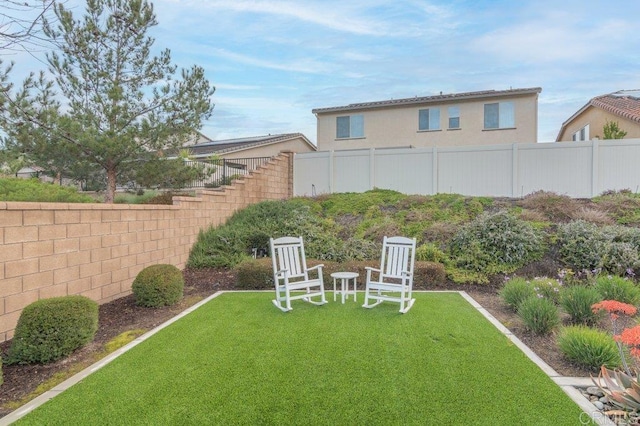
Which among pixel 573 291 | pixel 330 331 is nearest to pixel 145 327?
pixel 330 331

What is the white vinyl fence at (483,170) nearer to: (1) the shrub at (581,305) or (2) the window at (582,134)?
(1) the shrub at (581,305)

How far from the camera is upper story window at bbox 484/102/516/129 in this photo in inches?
690

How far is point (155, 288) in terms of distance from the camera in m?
6.17

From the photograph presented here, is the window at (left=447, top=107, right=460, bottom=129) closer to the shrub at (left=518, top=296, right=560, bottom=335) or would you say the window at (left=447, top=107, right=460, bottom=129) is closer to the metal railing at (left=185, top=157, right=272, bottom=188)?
the metal railing at (left=185, top=157, right=272, bottom=188)

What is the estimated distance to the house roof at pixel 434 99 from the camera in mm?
17062

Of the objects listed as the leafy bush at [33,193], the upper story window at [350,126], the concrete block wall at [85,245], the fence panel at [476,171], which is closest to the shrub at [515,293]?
the fence panel at [476,171]

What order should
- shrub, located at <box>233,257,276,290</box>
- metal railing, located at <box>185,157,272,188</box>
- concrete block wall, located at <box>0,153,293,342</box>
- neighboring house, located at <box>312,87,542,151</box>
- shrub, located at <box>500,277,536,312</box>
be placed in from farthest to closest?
neighboring house, located at <box>312,87,542,151</box>
metal railing, located at <box>185,157,272,188</box>
shrub, located at <box>233,257,276,290</box>
shrub, located at <box>500,277,536,312</box>
concrete block wall, located at <box>0,153,293,342</box>

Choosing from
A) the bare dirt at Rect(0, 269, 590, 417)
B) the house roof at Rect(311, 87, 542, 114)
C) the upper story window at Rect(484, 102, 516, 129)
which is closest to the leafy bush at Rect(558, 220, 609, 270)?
the bare dirt at Rect(0, 269, 590, 417)

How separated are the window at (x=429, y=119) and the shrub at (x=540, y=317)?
15092 millimetres

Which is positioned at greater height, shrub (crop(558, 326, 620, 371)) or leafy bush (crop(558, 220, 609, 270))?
leafy bush (crop(558, 220, 609, 270))

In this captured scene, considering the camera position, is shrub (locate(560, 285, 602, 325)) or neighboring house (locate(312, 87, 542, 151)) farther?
neighboring house (locate(312, 87, 542, 151))

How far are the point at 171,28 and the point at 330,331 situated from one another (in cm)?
822

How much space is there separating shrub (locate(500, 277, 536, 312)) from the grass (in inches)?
36.0

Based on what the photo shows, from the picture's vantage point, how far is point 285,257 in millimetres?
6707
